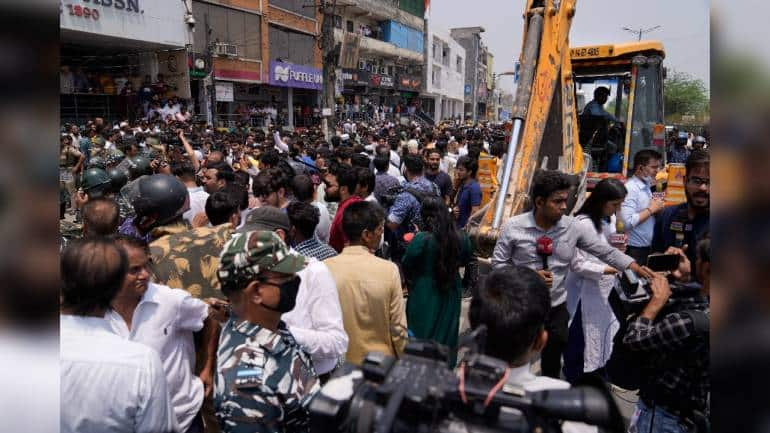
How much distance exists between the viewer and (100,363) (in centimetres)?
153

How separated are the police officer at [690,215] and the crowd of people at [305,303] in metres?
0.01

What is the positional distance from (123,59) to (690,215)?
74.2 ft

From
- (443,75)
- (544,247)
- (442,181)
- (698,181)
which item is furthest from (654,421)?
(443,75)

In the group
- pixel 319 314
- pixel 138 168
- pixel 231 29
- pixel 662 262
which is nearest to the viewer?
pixel 662 262

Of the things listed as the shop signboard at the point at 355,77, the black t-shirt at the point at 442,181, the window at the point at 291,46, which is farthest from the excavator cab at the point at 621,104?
the shop signboard at the point at 355,77

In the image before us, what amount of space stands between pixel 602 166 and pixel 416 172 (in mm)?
3410

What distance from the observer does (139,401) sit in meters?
1.56

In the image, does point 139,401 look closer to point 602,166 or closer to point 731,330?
point 731,330

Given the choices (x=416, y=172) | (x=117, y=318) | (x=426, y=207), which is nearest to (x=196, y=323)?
(x=117, y=318)

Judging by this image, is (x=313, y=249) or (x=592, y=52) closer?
(x=313, y=249)

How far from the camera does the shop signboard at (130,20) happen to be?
52.7ft

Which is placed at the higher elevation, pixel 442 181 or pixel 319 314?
pixel 442 181

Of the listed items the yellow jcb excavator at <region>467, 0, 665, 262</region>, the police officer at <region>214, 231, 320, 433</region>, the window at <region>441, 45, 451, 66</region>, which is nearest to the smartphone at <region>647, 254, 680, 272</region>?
the police officer at <region>214, 231, 320, 433</region>

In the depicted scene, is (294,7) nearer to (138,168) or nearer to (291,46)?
(291,46)
